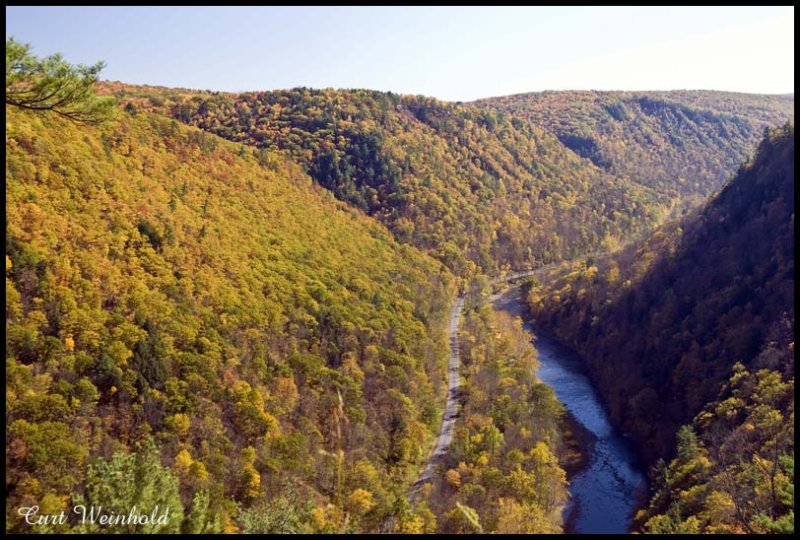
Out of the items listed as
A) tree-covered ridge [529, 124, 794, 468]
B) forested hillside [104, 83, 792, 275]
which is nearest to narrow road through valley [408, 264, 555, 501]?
tree-covered ridge [529, 124, 794, 468]

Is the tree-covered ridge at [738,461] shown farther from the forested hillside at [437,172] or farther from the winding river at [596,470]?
the forested hillside at [437,172]

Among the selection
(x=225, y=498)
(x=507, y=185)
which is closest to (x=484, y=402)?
(x=225, y=498)

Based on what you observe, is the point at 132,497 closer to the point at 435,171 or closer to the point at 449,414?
the point at 449,414

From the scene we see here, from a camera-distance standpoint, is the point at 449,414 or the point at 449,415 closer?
the point at 449,415

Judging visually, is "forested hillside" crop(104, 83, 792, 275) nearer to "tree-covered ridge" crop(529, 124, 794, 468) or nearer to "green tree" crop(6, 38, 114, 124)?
"tree-covered ridge" crop(529, 124, 794, 468)

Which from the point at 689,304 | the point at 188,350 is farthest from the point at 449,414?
the point at 689,304

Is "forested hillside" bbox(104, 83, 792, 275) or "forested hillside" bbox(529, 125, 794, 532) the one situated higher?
"forested hillside" bbox(104, 83, 792, 275)
